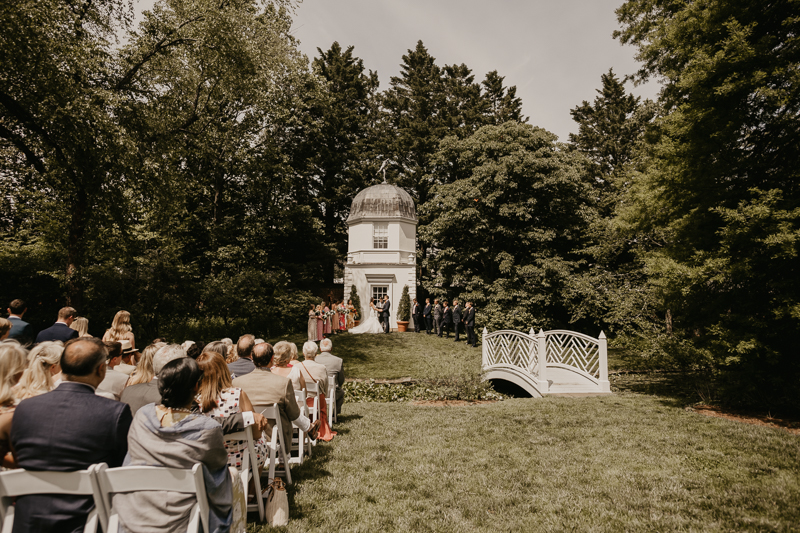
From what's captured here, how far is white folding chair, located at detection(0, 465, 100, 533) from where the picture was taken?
2518mm

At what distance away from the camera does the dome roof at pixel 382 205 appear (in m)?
28.0

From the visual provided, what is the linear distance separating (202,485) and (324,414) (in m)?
4.37

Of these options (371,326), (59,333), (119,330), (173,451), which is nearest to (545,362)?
(119,330)

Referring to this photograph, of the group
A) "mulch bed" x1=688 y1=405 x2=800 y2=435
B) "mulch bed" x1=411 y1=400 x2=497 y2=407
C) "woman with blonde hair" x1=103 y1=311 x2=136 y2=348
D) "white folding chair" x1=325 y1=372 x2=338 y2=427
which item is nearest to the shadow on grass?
"mulch bed" x1=688 y1=405 x2=800 y2=435

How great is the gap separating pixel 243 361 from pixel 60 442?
2.59 metres

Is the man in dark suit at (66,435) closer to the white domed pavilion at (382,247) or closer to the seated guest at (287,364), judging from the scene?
the seated guest at (287,364)

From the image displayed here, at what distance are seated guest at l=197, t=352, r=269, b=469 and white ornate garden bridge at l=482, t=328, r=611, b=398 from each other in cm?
921

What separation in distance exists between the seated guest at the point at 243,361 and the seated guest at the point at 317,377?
1048 mm

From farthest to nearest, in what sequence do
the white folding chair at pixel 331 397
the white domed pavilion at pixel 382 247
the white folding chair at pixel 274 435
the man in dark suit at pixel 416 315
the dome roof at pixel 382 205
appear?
1. the dome roof at pixel 382 205
2. the white domed pavilion at pixel 382 247
3. the man in dark suit at pixel 416 315
4. the white folding chair at pixel 331 397
5. the white folding chair at pixel 274 435

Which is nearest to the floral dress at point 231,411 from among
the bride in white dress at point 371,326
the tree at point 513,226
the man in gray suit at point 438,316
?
the tree at point 513,226

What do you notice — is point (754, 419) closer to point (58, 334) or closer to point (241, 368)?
point (241, 368)

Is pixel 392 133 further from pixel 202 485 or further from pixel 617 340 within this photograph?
pixel 202 485

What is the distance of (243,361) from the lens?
519 centimetres

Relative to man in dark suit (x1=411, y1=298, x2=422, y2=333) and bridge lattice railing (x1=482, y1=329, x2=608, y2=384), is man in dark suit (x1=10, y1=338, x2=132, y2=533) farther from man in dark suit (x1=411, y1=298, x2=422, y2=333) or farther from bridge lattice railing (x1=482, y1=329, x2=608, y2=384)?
man in dark suit (x1=411, y1=298, x2=422, y2=333)
